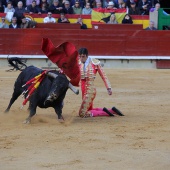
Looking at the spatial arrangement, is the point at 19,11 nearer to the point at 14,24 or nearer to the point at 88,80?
the point at 14,24

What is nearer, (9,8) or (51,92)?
(51,92)

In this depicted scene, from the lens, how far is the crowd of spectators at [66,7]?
678 inches

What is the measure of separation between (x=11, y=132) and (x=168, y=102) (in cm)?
365

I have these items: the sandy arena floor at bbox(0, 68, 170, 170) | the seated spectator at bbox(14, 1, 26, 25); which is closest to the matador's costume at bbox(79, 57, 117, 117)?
the sandy arena floor at bbox(0, 68, 170, 170)

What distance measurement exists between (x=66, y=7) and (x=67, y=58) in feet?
28.4

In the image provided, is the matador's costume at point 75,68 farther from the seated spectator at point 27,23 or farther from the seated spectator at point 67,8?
the seated spectator at point 67,8

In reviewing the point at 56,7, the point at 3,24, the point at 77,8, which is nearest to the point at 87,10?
the point at 77,8

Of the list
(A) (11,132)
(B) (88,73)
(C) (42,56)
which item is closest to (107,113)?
(B) (88,73)

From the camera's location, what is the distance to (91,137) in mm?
7762

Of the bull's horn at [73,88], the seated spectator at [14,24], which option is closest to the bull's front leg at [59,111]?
the bull's horn at [73,88]

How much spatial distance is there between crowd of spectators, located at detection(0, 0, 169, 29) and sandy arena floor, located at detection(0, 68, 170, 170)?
19.3 ft

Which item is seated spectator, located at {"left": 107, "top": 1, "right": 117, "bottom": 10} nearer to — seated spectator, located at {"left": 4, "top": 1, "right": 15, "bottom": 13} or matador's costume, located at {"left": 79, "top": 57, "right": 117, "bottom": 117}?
seated spectator, located at {"left": 4, "top": 1, "right": 15, "bottom": 13}

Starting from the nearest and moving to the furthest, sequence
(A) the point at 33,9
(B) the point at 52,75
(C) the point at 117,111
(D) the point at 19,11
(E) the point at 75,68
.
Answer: (B) the point at 52,75
(E) the point at 75,68
(C) the point at 117,111
(D) the point at 19,11
(A) the point at 33,9

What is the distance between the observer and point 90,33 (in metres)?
17.1
